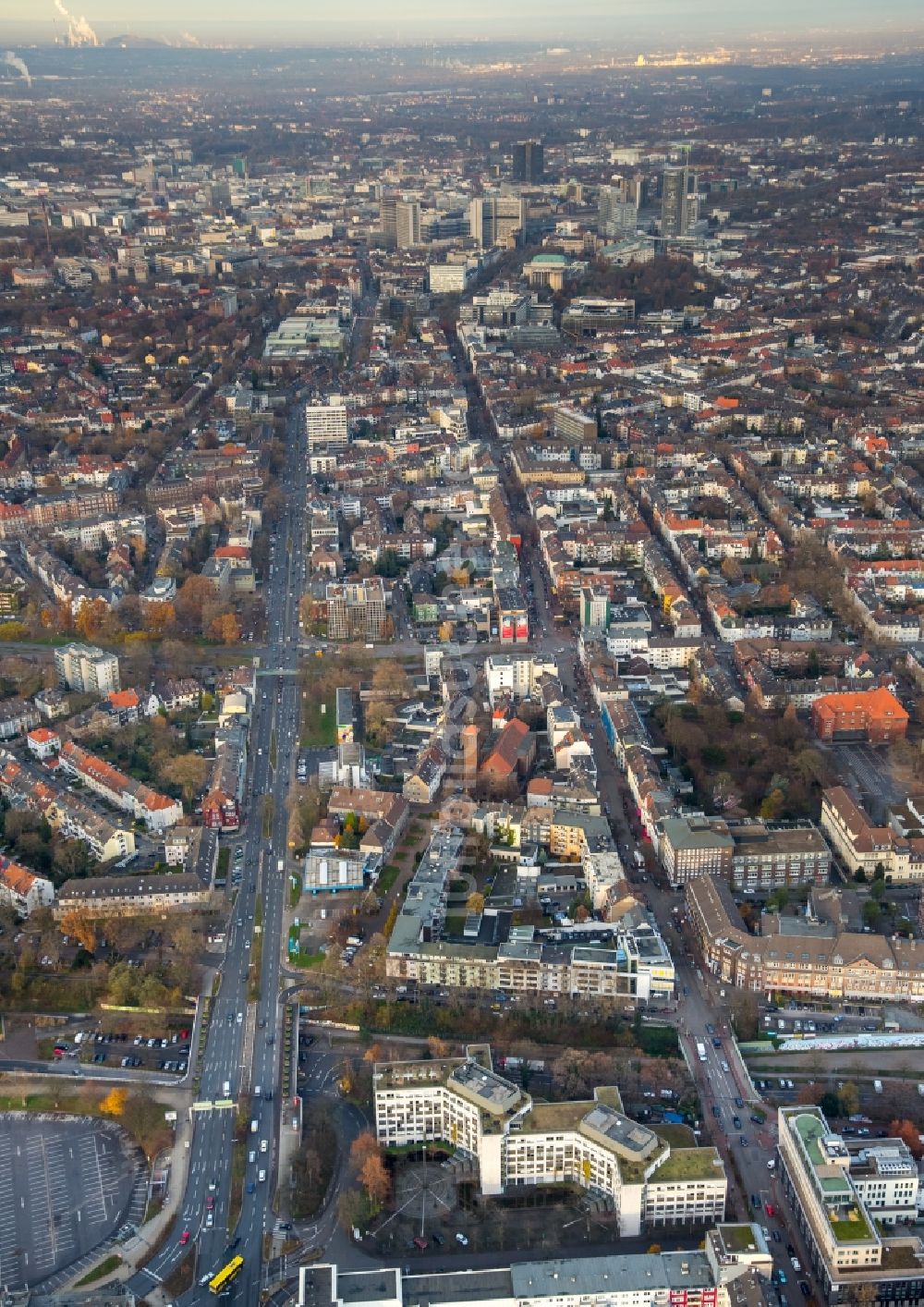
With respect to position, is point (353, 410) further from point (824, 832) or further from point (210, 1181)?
point (210, 1181)

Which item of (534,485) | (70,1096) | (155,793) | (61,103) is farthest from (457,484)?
(61,103)

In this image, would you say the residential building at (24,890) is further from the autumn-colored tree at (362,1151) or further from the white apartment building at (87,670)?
the autumn-colored tree at (362,1151)

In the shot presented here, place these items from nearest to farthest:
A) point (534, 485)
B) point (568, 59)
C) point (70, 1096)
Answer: point (70, 1096), point (534, 485), point (568, 59)

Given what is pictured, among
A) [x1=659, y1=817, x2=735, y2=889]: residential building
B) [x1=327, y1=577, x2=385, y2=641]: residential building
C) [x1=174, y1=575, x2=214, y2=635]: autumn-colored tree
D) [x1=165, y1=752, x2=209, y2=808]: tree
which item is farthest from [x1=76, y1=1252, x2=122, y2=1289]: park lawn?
[x1=174, y1=575, x2=214, y2=635]: autumn-colored tree

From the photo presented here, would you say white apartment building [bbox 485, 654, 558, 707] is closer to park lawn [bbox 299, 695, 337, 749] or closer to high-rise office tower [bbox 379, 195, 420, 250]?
park lawn [bbox 299, 695, 337, 749]

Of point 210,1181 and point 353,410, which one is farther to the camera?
point 353,410

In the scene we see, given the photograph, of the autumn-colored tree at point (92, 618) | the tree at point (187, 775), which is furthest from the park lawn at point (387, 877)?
the autumn-colored tree at point (92, 618)
